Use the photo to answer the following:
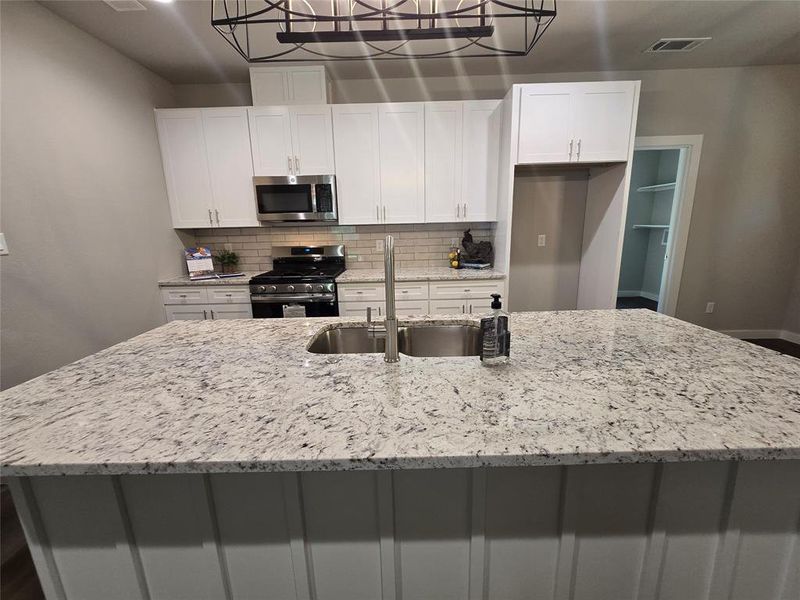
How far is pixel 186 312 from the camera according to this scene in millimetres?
3047

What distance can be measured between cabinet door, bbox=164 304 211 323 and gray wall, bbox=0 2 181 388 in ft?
0.30

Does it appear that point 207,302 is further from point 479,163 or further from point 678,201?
point 678,201

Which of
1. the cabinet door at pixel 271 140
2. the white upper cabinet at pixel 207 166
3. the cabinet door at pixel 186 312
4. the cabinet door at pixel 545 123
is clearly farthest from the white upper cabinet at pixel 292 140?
the cabinet door at pixel 545 123

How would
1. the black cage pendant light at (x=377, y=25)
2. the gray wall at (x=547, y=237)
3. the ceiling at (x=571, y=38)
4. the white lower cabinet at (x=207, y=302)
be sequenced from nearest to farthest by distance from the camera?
the black cage pendant light at (x=377, y=25) < the ceiling at (x=571, y=38) < the white lower cabinet at (x=207, y=302) < the gray wall at (x=547, y=237)

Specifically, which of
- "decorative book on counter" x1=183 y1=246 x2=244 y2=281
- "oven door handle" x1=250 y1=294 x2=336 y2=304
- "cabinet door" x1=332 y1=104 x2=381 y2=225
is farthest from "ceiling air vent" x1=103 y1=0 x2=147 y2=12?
"oven door handle" x1=250 y1=294 x2=336 y2=304

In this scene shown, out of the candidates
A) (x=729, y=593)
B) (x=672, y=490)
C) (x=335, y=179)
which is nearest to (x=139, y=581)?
(x=672, y=490)

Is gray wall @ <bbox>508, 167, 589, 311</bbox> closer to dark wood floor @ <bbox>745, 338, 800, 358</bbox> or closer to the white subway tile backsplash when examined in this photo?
the white subway tile backsplash

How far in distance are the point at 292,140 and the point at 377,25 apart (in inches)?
46.2

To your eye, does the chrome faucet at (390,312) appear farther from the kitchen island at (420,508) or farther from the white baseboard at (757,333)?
the white baseboard at (757,333)

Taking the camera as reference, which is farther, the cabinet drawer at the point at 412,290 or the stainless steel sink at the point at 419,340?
the cabinet drawer at the point at 412,290

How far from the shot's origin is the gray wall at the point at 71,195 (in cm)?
190

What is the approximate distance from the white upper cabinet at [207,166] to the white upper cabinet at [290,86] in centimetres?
25

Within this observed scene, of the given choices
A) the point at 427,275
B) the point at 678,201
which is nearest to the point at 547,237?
the point at 678,201

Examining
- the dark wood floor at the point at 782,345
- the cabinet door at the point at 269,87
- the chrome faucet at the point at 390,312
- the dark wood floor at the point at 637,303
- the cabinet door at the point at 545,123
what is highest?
the cabinet door at the point at 269,87
